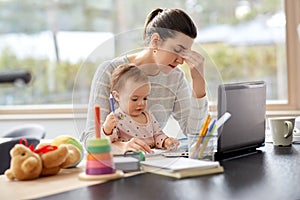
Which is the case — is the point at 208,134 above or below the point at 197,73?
below

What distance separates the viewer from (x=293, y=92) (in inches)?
133

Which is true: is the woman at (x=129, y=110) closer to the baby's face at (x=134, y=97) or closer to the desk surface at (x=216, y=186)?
the baby's face at (x=134, y=97)

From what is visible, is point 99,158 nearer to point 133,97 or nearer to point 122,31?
point 133,97

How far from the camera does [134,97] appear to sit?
150 centimetres

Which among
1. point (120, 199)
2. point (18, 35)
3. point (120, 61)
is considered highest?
point (18, 35)

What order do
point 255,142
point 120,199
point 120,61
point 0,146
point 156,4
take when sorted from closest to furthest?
point 120,199 → point 120,61 → point 255,142 → point 0,146 → point 156,4

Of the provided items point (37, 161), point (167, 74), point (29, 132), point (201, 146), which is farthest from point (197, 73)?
point (29, 132)

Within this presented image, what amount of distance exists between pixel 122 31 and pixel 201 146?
1.92 metres

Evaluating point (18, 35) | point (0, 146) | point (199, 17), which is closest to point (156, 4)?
point (199, 17)

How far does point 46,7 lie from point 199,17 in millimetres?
1112

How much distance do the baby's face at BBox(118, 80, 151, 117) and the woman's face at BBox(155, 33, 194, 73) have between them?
0.28 feet

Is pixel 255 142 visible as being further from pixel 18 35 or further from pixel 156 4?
pixel 18 35

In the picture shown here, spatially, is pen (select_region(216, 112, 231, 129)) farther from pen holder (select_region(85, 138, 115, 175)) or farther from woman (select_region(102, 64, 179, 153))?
pen holder (select_region(85, 138, 115, 175))

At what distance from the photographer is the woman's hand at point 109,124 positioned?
4.97ft
